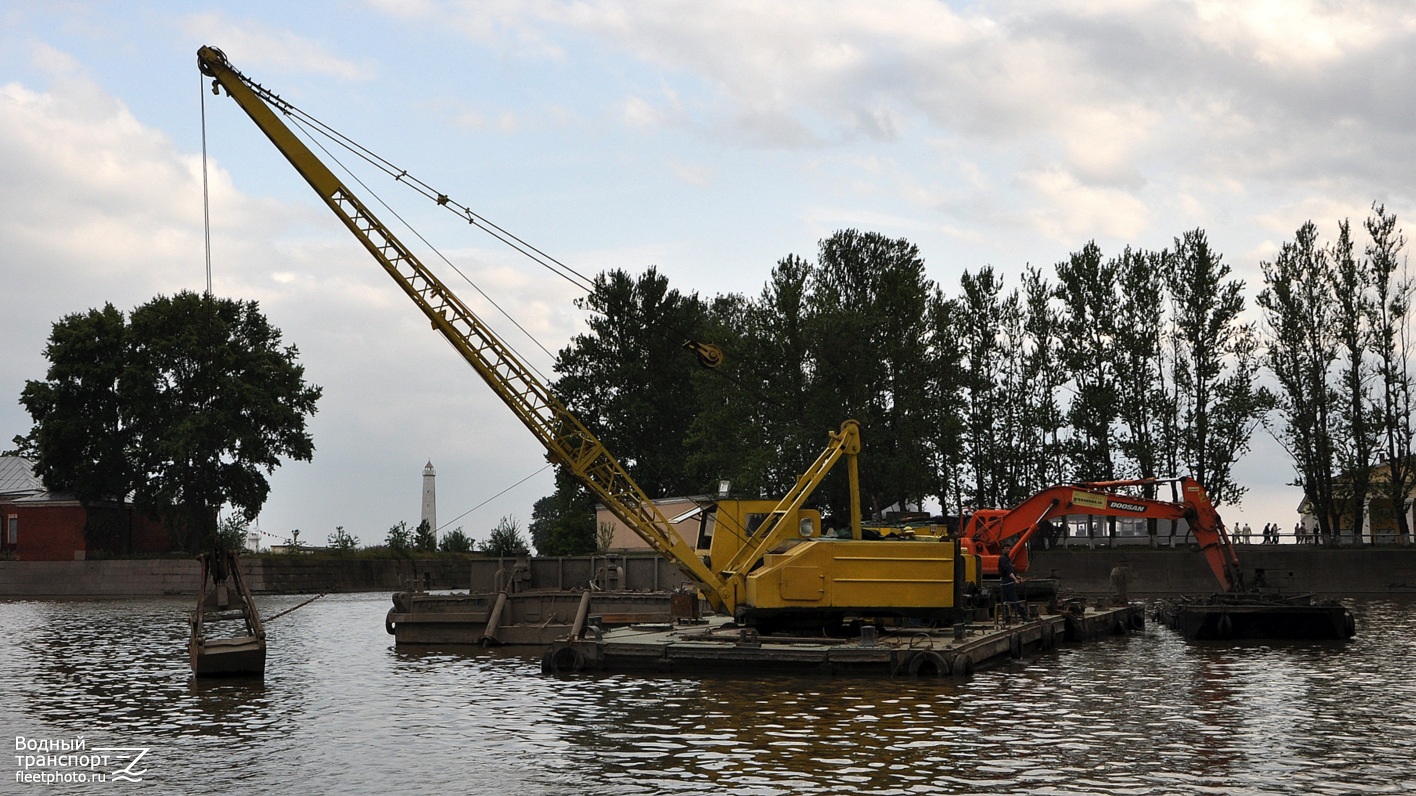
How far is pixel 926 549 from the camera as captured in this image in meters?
26.5

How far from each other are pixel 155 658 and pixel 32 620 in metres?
19.3

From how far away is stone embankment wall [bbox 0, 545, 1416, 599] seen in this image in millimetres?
43594

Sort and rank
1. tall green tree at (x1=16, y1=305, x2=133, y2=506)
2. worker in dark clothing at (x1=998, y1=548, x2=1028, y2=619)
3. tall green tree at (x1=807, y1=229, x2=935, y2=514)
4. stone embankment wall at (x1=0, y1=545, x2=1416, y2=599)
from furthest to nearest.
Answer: tall green tree at (x1=16, y1=305, x2=133, y2=506)
tall green tree at (x1=807, y1=229, x2=935, y2=514)
stone embankment wall at (x1=0, y1=545, x2=1416, y2=599)
worker in dark clothing at (x1=998, y1=548, x2=1028, y2=619)

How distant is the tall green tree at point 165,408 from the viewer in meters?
69.6

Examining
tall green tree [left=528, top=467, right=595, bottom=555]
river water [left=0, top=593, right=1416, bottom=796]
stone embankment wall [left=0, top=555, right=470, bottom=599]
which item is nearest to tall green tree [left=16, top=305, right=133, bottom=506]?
stone embankment wall [left=0, top=555, right=470, bottom=599]

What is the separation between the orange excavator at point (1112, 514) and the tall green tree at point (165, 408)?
45.7 meters

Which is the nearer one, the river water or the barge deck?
the river water

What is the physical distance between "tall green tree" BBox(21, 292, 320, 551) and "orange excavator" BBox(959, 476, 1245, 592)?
4565 centimetres

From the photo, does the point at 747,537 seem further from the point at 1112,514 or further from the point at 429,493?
the point at 429,493

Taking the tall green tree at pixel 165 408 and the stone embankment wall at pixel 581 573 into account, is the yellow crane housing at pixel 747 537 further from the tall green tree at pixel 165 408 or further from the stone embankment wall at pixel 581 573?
the tall green tree at pixel 165 408

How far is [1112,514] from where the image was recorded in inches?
1421

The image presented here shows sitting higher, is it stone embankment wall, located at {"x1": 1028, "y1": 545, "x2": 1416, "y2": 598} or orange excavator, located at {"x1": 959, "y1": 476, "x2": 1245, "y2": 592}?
orange excavator, located at {"x1": 959, "y1": 476, "x2": 1245, "y2": 592}

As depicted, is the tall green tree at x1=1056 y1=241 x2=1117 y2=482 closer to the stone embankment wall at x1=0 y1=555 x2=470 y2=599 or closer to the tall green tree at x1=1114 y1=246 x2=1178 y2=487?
the tall green tree at x1=1114 y1=246 x2=1178 y2=487

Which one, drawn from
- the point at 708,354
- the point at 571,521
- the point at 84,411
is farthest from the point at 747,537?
the point at 84,411
